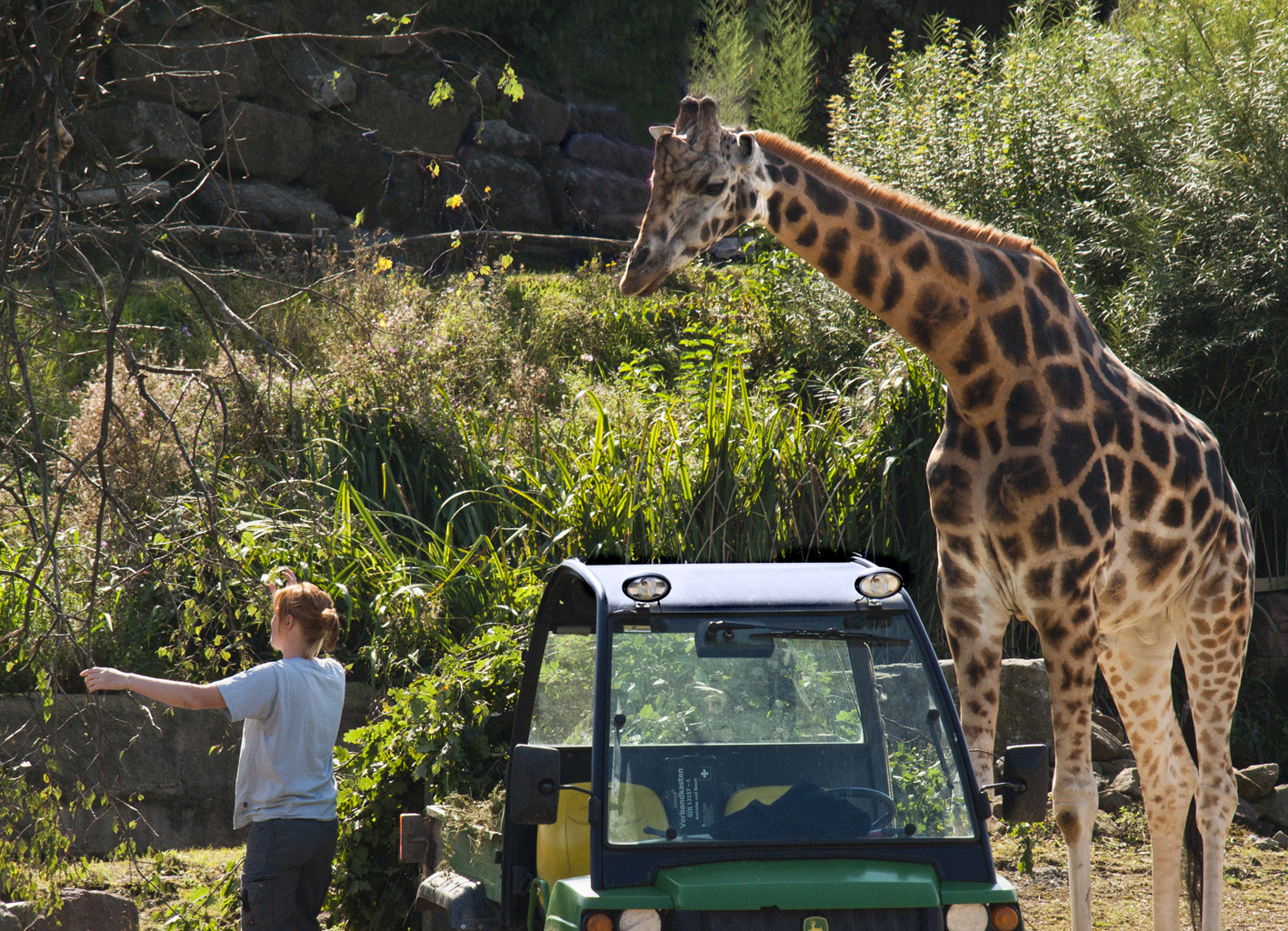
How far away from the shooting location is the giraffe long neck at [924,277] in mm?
4566

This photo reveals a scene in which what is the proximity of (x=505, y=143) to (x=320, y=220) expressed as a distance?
2.92 meters

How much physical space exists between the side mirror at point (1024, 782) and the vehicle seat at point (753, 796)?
61 centimetres

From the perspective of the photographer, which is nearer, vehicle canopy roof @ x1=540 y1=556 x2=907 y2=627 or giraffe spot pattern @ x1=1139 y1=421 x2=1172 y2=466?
vehicle canopy roof @ x1=540 y1=556 x2=907 y2=627

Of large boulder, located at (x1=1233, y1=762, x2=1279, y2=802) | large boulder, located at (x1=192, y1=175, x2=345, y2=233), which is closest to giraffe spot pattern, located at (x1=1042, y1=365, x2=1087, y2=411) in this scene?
large boulder, located at (x1=1233, y1=762, x2=1279, y2=802)

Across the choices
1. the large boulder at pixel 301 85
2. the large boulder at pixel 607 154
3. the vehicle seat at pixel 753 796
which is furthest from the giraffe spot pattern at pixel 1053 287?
the large boulder at pixel 607 154

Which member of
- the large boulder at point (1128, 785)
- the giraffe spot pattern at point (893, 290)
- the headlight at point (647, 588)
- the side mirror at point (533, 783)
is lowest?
the large boulder at point (1128, 785)

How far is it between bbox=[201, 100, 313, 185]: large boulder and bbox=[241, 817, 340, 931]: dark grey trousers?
1199 centimetres

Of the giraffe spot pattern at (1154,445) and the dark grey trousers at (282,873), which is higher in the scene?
the giraffe spot pattern at (1154,445)

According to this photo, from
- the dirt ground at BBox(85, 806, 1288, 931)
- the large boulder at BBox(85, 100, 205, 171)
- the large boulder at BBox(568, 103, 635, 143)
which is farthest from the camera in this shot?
the large boulder at BBox(568, 103, 635, 143)

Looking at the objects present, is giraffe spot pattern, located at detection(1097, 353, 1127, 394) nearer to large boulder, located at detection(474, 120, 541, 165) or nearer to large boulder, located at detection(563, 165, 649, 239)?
large boulder, located at detection(563, 165, 649, 239)

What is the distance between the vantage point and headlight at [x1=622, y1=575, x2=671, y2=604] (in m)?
3.24

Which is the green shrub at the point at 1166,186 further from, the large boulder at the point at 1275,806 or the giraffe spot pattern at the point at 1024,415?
the giraffe spot pattern at the point at 1024,415

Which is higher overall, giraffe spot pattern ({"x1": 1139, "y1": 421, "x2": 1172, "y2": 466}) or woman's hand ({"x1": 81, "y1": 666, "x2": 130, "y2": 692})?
giraffe spot pattern ({"x1": 1139, "y1": 421, "x2": 1172, "y2": 466})

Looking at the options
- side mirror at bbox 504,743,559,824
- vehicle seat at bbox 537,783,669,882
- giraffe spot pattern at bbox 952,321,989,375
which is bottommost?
vehicle seat at bbox 537,783,669,882
